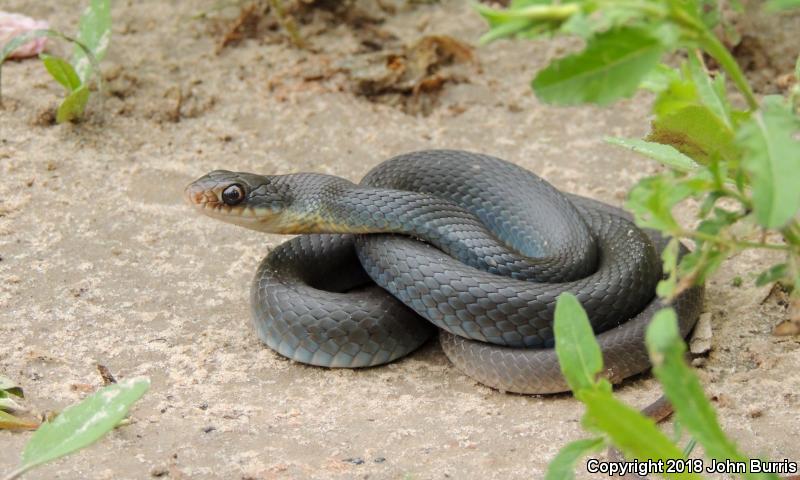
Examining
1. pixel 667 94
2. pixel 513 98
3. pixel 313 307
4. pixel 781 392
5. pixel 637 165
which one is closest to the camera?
pixel 667 94

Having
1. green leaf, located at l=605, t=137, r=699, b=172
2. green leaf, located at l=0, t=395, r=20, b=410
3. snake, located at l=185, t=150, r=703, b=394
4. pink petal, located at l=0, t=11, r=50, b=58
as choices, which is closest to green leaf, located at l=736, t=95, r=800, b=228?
green leaf, located at l=605, t=137, r=699, b=172

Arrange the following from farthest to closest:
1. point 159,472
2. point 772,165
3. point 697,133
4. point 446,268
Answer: point 446,268
point 159,472
point 697,133
point 772,165

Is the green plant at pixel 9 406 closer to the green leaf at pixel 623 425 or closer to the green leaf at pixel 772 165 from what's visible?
the green leaf at pixel 623 425


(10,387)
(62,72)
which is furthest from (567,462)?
(62,72)

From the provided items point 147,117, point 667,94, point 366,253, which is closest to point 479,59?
point 147,117

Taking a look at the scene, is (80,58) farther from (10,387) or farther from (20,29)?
(10,387)

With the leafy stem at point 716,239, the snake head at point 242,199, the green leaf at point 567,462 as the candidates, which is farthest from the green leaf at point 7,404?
the leafy stem at point 716,239

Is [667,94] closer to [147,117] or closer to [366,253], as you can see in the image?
[366,253]
